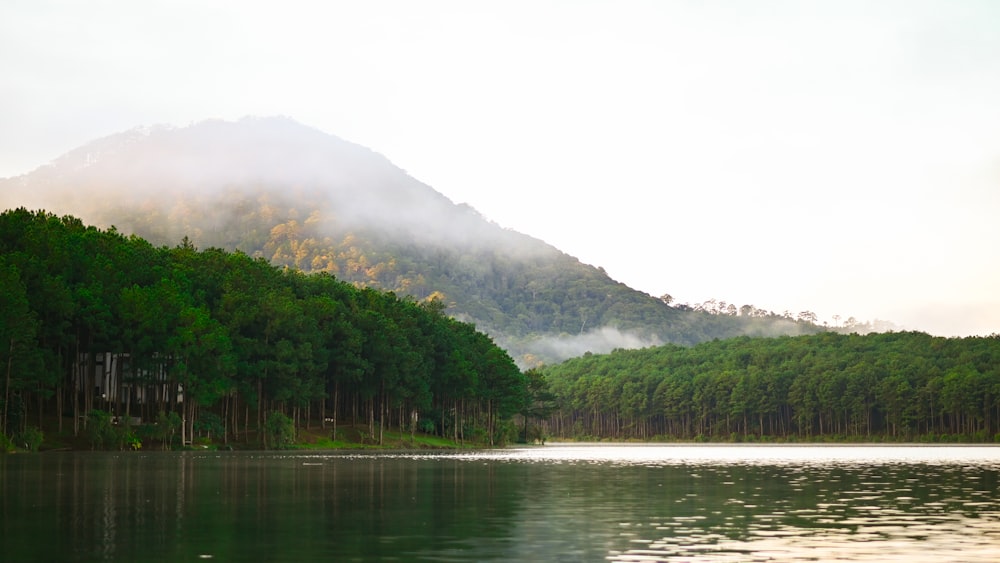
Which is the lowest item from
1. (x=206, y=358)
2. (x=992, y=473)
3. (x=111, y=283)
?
(x=992, y=473)

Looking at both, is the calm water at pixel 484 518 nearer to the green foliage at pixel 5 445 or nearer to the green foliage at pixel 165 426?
the green foliage at pixel 5 445

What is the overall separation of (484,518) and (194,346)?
7260 centimetres

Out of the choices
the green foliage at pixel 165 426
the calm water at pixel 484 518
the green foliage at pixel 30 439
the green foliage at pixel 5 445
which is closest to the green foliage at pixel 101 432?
the green foliage at pixel 165 426

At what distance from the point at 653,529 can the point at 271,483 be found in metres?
24.1

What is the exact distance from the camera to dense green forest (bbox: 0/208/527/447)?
92.2 meters

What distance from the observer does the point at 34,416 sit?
100438 mm

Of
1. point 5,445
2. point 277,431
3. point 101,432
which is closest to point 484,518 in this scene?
point 5,445

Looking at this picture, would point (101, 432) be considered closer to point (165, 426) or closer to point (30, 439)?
point (165, 426)

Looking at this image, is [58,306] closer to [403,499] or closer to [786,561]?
[403,499]

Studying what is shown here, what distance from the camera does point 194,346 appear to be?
101 metres

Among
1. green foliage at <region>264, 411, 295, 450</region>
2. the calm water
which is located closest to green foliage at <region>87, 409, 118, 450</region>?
green foliage at <region>264, 411, 295, 450</region>

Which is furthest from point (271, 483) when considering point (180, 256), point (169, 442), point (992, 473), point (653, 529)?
point (180, 256)

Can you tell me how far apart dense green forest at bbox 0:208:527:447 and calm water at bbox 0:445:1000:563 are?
38500mm

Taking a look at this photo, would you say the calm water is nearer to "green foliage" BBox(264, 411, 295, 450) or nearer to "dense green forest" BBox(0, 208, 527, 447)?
"dense green forest" BBox(0, 208, 527, 447)
